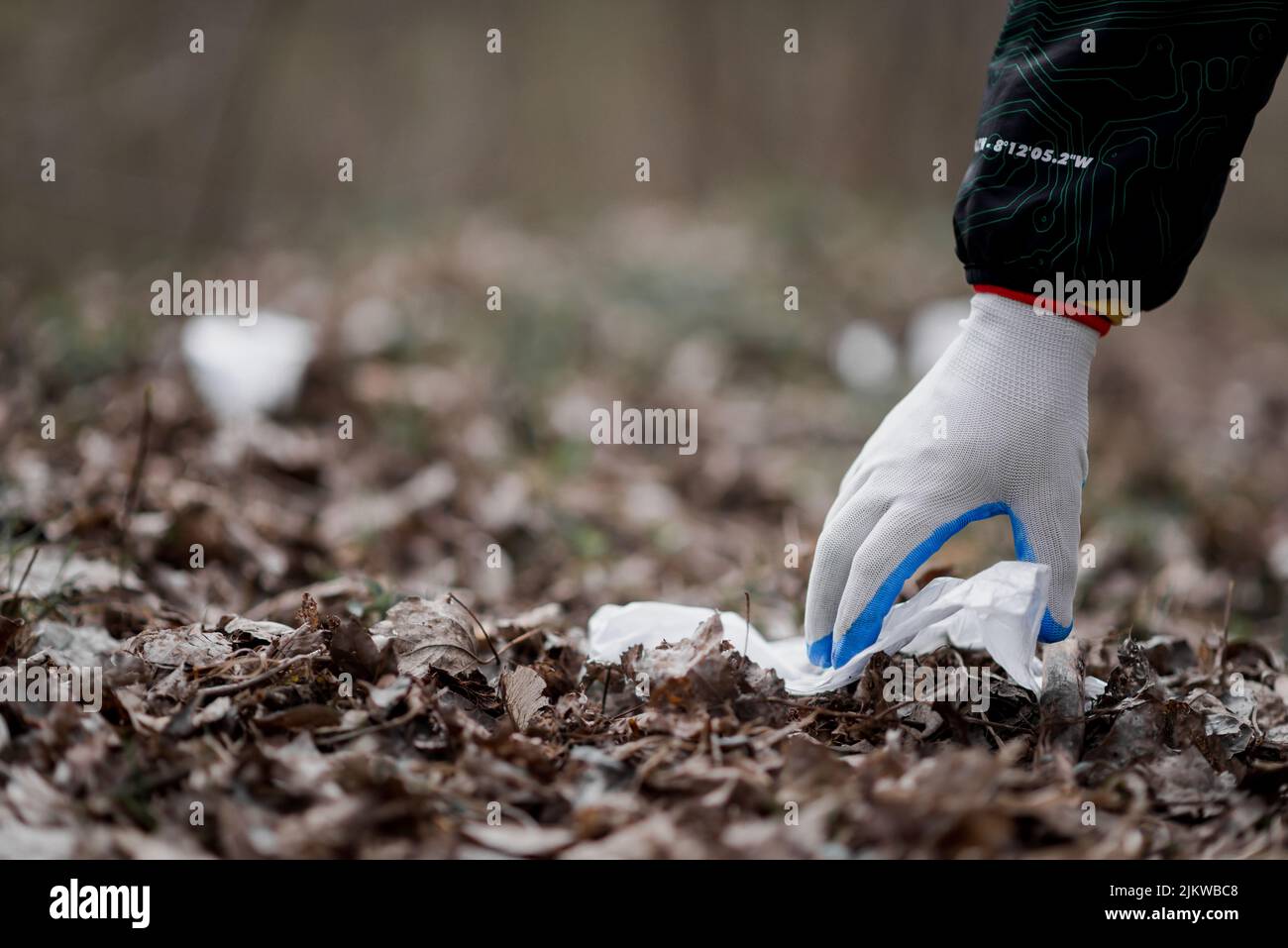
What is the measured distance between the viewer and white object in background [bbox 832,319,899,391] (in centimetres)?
567

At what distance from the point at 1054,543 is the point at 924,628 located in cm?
26

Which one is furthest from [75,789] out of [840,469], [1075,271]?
[840,469]

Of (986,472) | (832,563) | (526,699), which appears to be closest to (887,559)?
(832,563)

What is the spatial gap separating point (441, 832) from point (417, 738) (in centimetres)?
23

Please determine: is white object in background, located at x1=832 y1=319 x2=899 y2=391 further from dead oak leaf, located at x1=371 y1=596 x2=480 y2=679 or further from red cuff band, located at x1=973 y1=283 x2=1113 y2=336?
dead oak leaf, located at x1=371 y1=596 x2=480 y2=679

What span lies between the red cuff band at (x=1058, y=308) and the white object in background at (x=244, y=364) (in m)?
2.75

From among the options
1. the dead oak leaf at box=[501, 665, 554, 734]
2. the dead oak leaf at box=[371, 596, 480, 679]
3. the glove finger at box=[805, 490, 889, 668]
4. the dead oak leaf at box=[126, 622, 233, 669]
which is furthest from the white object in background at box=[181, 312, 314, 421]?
the glove finger at box=[805, 490, 889, 668]

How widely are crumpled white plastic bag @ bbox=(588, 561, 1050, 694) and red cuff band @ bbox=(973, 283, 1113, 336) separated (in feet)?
1.38

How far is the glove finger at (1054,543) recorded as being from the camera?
5.67 ft

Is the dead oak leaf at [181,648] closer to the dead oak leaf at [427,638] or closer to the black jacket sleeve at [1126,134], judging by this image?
the dead oak leaf at [427,638]

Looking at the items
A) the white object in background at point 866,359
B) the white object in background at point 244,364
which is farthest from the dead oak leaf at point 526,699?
the white object in background at point 866,359

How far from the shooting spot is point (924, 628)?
1740 millimetres

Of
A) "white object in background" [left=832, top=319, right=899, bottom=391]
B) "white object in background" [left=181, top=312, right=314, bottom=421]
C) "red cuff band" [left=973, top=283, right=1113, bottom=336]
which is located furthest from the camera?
"white object in background" [left=832, top=319, right=899, bottom=391]
